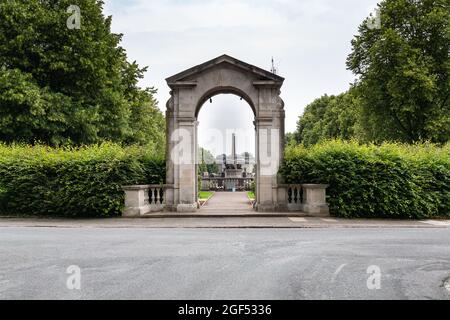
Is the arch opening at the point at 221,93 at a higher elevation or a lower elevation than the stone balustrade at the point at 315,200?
higher

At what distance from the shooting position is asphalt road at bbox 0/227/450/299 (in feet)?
20.3

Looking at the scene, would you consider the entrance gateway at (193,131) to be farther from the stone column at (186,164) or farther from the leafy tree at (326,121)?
the leafy tree at (326,121)

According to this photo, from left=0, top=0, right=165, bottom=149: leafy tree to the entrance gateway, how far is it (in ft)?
30.4

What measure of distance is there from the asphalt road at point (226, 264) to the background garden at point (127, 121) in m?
4.52

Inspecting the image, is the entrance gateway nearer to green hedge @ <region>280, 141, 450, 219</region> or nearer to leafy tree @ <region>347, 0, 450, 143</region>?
green hedge @ <region>280, 141, 450, 219</region>

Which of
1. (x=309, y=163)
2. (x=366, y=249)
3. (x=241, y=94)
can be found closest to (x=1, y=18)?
(x=241, y=94)

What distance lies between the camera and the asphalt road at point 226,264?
20.3ft

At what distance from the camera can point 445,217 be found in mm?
17484

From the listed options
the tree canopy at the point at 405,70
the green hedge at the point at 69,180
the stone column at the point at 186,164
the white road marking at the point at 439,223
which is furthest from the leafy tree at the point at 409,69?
the green hedge at the point at 69,180

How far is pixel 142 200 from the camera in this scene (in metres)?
17.8

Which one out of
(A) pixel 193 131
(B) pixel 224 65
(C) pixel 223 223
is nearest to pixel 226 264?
(C) pixel 223 223

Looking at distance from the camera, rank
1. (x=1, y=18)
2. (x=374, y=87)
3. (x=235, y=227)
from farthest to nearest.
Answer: (x=374, y=87), (x=1, y=18), (x=235, y=227)
